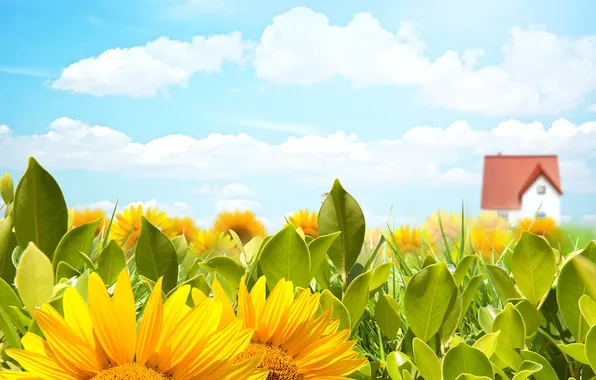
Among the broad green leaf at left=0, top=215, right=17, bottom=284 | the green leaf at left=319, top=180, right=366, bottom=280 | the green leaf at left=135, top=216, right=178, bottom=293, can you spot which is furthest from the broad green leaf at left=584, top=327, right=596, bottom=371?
the broad green leaf at left=0, top=215, right=17, bottom=284

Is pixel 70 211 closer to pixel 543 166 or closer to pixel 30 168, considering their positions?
pixel 30 168

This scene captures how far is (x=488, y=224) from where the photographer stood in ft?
10.3

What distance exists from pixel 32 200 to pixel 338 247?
0.45m

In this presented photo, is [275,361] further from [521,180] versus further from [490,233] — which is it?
[521,180]

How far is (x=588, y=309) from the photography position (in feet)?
2.78

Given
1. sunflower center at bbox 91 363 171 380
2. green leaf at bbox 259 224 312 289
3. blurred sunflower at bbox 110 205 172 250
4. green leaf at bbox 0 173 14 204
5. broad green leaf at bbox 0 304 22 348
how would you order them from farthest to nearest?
blurred sunflower at bbox 110 205 172 250
green leaf at bbox 0 173 14 204
green leaf at bbox 259 224 312 289
broad green leaf at bbox 0 304 22 348
sunflower center at bbox 91 363 171 380

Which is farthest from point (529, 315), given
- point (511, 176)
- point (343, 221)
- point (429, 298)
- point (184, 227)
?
point (511, 176)

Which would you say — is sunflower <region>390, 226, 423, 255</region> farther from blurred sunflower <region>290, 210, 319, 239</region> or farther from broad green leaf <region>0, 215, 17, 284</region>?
broad green leaf <region>0, 215, 17, 284</region>

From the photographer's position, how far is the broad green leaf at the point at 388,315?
0.97 metres

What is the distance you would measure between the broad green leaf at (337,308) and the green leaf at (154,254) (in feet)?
0.83

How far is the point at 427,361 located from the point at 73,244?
56 cm

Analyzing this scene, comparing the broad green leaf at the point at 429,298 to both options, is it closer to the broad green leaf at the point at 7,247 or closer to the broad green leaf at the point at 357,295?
the broad green leaf at the point at 357,295

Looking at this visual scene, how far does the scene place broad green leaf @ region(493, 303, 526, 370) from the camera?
89 cm

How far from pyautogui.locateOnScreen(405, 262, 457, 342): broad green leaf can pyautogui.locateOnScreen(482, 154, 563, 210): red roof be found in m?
26.0
